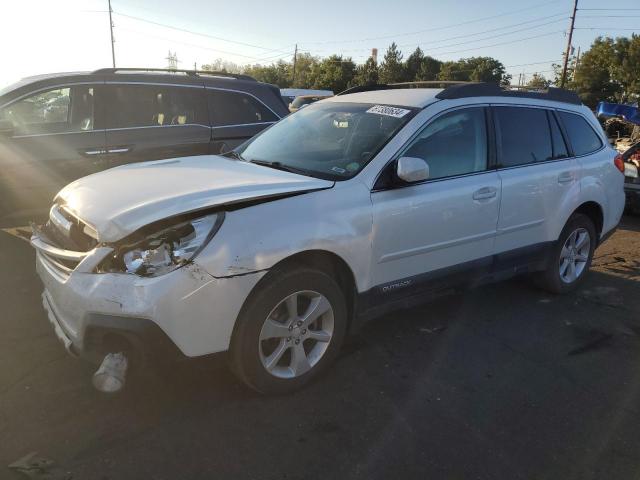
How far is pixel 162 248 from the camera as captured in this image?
102 inches

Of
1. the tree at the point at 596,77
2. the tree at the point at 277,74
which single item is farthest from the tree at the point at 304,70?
the tree at the point at 596,77

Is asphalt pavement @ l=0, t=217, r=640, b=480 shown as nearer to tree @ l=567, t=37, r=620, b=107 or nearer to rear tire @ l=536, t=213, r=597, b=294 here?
rear tire @ l=536, t=213, r=597, b=294

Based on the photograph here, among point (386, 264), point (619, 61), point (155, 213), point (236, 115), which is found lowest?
point (386, 264)

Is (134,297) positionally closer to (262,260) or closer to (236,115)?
(262,260)

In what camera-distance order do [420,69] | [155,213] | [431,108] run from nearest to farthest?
[155,213] → [431,108] → [420,69]

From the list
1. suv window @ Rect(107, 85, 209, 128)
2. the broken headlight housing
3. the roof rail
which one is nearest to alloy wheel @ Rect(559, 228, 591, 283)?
the roof rail

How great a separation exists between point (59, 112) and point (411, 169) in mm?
4214

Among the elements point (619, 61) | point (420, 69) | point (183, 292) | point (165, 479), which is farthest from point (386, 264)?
point (420, 69)

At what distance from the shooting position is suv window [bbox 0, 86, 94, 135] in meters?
5.41

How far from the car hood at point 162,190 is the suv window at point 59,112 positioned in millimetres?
2345

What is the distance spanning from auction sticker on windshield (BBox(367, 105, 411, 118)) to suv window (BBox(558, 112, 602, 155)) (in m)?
1.87

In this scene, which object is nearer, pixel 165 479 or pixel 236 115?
pixel 165 479

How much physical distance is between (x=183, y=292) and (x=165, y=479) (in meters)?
0.83

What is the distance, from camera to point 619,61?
43.6 metres
